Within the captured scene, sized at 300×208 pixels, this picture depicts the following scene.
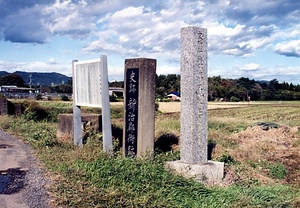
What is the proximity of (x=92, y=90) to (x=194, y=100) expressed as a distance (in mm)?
2625

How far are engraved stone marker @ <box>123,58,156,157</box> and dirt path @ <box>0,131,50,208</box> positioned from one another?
5.90 ft

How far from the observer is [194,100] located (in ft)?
22.2

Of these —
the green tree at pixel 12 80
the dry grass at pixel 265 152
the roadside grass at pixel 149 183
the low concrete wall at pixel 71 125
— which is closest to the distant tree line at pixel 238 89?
the green tree at pixel 12 80

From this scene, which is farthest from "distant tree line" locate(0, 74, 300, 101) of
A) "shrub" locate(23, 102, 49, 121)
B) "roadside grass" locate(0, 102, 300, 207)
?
"roadside grass" locate(0, 102, 300, 207)

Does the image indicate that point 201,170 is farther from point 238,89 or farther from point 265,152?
point 238,89

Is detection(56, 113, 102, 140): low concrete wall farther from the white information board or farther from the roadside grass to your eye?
the roadside grass

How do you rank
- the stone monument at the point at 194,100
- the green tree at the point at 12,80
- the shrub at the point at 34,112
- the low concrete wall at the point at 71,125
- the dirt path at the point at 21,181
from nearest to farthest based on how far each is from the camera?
1. the dirt path at the point at 21,181
2. the stone monument at the point at 194,100
3. the low concrete wall at the point at 71,125
4. the shrub at the point at 34,112
5. the green tree at the point at 12,80

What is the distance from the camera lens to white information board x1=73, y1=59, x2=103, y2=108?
8180mm

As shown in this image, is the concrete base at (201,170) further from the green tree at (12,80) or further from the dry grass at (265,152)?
the green tree at (12,80)

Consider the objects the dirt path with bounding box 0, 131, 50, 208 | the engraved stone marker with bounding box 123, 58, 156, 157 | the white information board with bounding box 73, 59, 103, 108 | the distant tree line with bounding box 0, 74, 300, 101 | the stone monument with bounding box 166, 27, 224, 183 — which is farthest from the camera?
the distant tree line with bounding box 0, 74, 300, 101

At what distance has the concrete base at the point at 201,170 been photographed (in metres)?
6.51

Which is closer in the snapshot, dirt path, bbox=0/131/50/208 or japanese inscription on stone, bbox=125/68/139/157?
dirt path, bbox=0/131/50/208

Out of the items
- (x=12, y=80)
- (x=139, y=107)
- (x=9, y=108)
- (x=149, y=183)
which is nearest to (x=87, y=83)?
(x=139, y=107)

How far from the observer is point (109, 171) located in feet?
19.0
